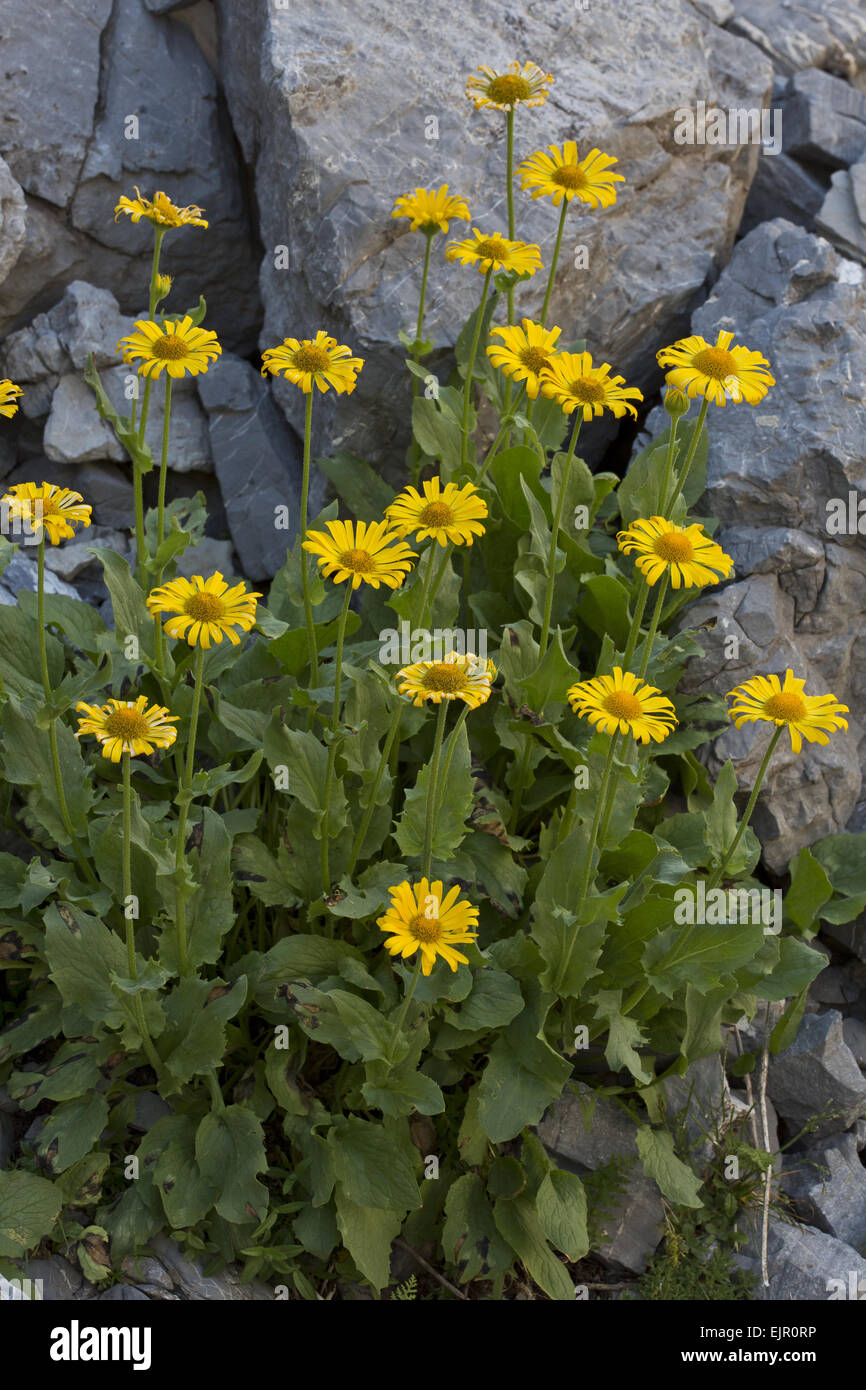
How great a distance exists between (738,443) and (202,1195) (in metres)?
3.45

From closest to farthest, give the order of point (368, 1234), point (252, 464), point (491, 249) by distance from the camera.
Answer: point (368, 1234) < point (491, 249) < point (252, 464)

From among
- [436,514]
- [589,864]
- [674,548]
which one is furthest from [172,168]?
[589,864]

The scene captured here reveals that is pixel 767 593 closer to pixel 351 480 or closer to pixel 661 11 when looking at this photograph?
pixel 351 480

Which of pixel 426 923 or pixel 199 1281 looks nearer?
pixel 426 923

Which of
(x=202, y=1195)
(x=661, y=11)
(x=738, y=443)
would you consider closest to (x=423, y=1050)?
(x=202, y=1195)

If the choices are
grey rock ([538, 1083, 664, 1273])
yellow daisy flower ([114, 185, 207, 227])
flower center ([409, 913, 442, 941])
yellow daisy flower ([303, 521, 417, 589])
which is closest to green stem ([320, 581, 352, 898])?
yellow daisy flower ([303, 521, 417, 589])

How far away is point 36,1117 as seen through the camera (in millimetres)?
3861

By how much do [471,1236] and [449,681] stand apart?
6.16ft

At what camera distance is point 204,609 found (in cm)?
306

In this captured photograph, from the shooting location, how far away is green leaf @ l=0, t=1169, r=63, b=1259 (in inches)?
134

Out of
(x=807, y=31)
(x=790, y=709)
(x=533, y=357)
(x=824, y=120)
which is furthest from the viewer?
(x=807, y=31)

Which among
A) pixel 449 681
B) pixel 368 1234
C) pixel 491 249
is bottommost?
pixel 368 1234

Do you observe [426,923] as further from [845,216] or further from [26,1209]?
[845,216]

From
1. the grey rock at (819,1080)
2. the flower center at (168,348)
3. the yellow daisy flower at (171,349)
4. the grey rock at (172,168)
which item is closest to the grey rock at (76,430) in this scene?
the grey rock at (172,168)
